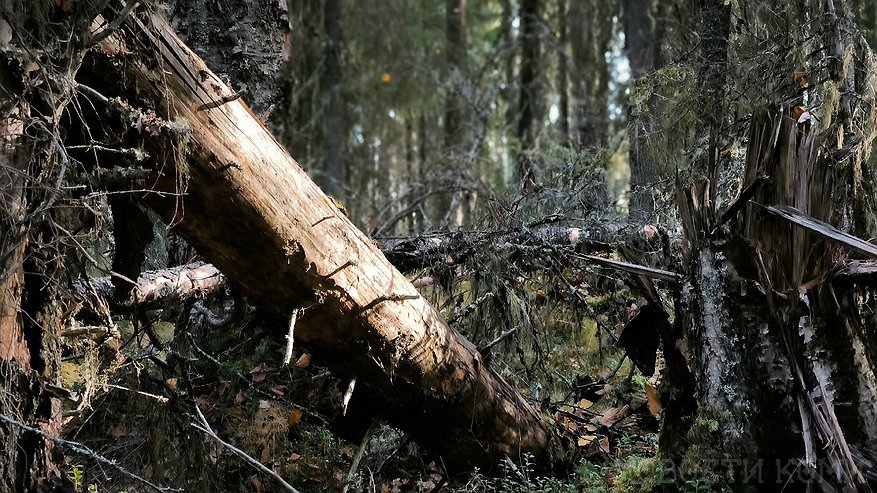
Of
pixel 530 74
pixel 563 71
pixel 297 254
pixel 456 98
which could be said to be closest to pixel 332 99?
pixel 456 98

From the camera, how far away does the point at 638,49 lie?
8219 mm

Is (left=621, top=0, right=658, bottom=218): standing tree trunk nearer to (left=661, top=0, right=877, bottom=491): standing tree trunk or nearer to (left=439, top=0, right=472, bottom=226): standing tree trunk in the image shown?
(left=661, top=0, right=877, bottom=491): standing tree trunk

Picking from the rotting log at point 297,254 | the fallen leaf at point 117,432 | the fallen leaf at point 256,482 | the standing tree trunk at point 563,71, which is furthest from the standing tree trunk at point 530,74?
the fallen leaf at point 117,432

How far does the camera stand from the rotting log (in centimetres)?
244

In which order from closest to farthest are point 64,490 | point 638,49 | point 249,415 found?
1. point 64,490
2. point 249,415
3. point 638,49

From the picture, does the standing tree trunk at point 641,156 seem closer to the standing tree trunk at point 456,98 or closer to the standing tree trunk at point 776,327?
the standing tree trunk at point 776,327

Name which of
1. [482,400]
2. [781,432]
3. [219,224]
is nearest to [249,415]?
[482,400]

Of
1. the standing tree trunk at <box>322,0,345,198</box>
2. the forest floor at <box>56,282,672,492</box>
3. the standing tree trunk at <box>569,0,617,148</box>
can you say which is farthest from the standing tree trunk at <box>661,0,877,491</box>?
the standing tree trunk at <box>322,0,345,198</box>

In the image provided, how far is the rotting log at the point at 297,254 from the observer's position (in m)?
2.44

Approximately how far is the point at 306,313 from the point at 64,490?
1150 mm

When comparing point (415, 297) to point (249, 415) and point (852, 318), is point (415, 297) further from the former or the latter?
point (852, 318)

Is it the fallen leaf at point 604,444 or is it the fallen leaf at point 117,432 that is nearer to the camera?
the fallen leaf at point 117,432

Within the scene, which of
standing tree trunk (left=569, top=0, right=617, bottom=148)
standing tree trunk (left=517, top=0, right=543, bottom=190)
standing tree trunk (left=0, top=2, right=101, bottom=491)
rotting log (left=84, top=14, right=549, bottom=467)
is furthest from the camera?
standing tree trunk (left=517, top=0, right=543, bottom=190)

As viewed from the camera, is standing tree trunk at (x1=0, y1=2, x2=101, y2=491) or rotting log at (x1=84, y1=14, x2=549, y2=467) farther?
rotting log at (x1=84, y1=14, x2=549, y2=467)
